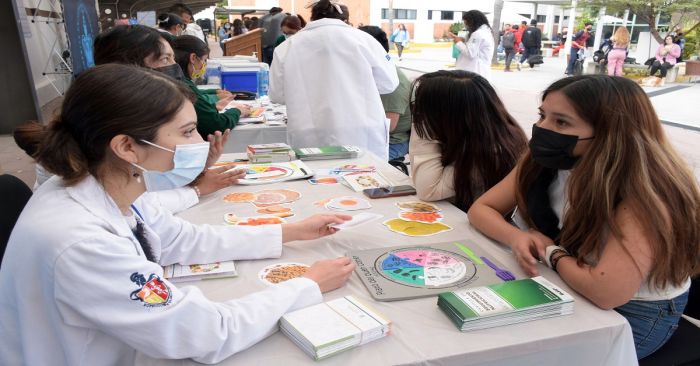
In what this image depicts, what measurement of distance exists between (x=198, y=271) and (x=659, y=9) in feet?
51.0

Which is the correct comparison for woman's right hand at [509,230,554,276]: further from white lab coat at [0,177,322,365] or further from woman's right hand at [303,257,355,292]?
white lab coat at [0,177,322,365]

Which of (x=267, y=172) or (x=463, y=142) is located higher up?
(x=463, y=142)

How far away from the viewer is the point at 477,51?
5.79 m

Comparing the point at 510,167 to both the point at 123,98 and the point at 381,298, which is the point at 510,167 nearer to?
the point at 381,298

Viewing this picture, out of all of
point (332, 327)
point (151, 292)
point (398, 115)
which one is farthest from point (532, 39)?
point (151, 292)

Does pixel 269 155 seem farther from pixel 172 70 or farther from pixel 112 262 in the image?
pixel 112 262

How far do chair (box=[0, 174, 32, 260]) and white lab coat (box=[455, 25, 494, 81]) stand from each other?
4.87 meters

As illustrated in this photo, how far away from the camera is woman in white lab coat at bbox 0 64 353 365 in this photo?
91 cm

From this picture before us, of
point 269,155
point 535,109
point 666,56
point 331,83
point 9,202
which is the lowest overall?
point 535,109

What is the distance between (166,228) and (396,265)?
0.64 metres

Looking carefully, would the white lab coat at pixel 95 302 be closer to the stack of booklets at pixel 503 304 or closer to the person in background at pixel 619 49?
the stack of booklets at pixel 503 304

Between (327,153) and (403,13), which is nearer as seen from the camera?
(327,153)

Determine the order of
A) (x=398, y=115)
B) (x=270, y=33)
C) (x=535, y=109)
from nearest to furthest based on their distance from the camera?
(x=398, y=115), (x=535, y=109), (x=270, y=33)

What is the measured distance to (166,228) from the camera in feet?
4.49
